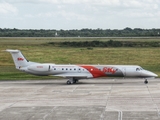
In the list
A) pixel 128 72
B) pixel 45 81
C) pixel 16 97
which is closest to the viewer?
pixel 16 97

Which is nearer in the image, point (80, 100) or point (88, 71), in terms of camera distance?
point (80, 100)

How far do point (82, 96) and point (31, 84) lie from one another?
11.4 metres

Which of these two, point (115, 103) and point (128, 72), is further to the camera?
point (128, 72)

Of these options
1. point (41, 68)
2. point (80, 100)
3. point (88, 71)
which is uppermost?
point (41, 68)

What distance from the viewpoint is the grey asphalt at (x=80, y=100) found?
95.8 ft

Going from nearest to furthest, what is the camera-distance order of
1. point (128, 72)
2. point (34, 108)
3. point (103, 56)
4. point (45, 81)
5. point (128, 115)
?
point (128, 115) < point (34, 108) < point (128, 72) < point (45, 81) < point (103, 56)

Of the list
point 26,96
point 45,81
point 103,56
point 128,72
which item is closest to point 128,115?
point 26,96

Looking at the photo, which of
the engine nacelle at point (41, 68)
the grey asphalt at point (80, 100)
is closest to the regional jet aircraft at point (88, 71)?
the engine nacelle at point (41, 68)

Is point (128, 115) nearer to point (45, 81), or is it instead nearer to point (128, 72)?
point (128, 72)

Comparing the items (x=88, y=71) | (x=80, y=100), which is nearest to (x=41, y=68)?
(x=88, y=71)

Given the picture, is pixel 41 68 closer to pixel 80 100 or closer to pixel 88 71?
pixel 88 71

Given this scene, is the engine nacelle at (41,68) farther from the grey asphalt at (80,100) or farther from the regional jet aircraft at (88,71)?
the grey asphalt at (80,100)

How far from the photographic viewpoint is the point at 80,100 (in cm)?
3562

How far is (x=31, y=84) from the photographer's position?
47.8 m
